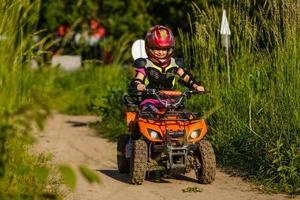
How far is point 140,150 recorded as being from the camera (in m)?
6.44

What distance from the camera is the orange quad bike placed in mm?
6445

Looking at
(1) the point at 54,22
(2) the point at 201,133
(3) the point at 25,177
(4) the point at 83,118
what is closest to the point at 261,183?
(2) the point at 201,133

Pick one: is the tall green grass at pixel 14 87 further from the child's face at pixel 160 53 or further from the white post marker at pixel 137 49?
the white post marker at pixel 137 49

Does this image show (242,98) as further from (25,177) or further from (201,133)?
(25,177)

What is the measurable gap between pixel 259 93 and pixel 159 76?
113 centimetres

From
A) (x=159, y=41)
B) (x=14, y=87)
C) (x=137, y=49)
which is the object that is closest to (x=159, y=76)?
(x=159, y=41)

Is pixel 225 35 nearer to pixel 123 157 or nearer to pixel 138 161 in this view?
pixel 123 157

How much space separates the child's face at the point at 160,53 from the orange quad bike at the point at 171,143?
0.52m

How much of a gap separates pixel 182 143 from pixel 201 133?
0.92 feet

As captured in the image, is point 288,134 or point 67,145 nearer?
point 288,134

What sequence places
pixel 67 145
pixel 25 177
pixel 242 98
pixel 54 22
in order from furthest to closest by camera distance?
pixel 54 22 → pixel 67 145 → pixel 242 98 → pixel 25 177

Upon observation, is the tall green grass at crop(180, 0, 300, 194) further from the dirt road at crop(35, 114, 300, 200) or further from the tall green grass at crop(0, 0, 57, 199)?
the tall green grass at crop(0, 0, 57, 199)

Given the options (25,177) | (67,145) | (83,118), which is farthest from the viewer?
(83,118)

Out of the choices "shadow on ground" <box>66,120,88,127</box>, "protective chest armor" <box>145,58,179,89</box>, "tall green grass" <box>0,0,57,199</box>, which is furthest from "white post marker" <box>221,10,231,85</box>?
"shadow on ground" <box>66,120,88,127</box>
